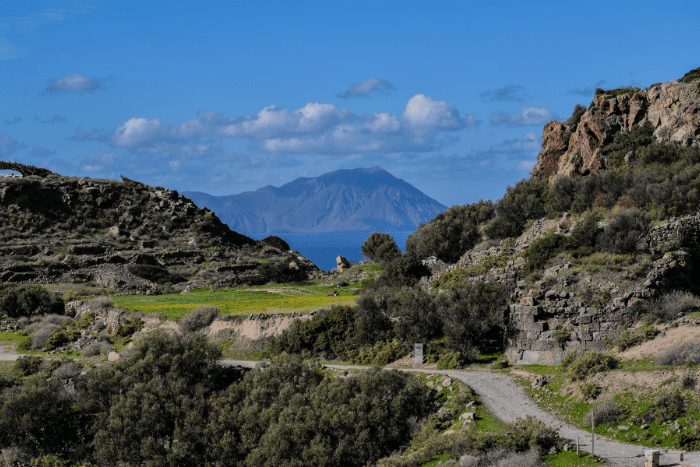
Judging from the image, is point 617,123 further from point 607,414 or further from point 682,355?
point 607,414

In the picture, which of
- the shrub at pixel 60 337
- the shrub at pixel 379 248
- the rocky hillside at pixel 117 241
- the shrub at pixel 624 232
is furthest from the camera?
the shrub at pixel 379 248

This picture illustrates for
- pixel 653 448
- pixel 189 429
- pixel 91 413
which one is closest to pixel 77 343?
pixel 91 413

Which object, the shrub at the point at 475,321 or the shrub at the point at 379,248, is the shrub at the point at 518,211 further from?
the shrub at the point at 379,248

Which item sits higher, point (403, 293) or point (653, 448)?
point (403, 293)

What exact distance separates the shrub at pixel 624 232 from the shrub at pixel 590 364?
29.5 ft

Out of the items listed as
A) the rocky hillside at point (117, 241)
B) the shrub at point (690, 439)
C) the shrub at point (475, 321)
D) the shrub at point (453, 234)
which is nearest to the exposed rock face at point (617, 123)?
the shrub at point (453, 234)

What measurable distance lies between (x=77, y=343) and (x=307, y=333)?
12.5m

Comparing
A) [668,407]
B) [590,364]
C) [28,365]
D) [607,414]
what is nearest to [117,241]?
[28,365]

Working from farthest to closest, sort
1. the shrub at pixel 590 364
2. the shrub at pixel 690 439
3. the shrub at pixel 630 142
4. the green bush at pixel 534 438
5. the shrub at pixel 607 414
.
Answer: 1. the shrub at pixel 630 142
2. the shrub at pixel 590 364
3. the shrub at pixel 607 414
4. the green bush at pixel 534 438
5. the shrub at pixel 690 439

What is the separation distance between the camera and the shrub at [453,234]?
168ft

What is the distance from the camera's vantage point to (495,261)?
4256cm

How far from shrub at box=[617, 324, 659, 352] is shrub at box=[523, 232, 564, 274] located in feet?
26.4

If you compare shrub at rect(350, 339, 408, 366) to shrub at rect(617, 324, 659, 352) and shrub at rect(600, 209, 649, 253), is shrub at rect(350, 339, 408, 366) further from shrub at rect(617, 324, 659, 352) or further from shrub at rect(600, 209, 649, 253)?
shrub at rect(600, 209, 649, 253)

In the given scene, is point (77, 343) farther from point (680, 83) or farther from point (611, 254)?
point (680, 83)
